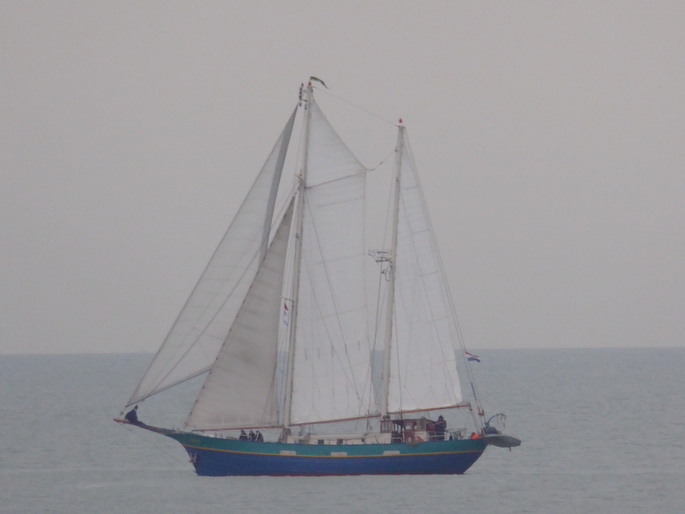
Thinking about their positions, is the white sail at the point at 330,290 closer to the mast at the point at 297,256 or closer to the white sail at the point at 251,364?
the mast at the point at 297,256

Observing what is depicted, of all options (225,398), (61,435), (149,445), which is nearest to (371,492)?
(225,398)

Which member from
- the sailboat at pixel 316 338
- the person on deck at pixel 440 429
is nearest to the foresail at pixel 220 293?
the sailboat at pixel 316 338

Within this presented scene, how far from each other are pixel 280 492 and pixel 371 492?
156 inches

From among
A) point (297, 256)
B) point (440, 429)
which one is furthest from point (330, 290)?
point (440, 429)

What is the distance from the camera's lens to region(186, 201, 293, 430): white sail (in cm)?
5150

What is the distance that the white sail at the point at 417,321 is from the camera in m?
55.2

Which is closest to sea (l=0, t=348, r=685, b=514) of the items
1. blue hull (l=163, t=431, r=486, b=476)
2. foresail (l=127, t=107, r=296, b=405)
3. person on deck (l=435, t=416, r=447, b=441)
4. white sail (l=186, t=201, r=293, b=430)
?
blue hull (l=163, t=431, r=486, b=476)

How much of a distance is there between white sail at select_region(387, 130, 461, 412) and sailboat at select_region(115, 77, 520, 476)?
0.05 meters

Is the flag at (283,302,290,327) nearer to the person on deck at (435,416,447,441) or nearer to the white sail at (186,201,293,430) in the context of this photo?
A: the white sail at (186,201,293,430)

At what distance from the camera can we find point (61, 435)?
8256 cm

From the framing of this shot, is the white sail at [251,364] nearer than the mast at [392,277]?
Yes

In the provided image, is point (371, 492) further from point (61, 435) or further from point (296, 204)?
point (61, 435)

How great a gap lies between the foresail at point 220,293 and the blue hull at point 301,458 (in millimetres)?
3177

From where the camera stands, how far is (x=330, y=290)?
177 ft
